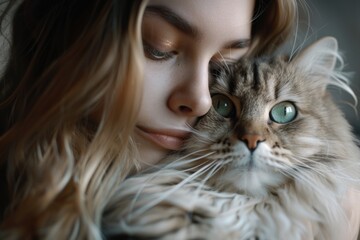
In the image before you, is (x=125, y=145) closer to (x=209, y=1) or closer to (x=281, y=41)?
(x=209, y=1)

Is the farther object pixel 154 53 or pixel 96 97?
pixel 154 53

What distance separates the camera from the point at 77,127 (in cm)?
104

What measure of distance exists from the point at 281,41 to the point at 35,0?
78cm

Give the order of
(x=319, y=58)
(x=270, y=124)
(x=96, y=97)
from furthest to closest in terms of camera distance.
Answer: (x=319, y=58) → (x=270, y=124) → (x=96, y=97)

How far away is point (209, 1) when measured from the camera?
1.02 metres

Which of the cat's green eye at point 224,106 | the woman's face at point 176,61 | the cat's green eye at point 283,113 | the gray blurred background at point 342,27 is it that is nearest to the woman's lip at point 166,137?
the woman's face at point 176,61

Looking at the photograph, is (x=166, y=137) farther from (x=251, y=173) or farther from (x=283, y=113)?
(x=283, y=113)

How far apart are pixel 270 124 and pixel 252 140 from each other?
0.13 metres

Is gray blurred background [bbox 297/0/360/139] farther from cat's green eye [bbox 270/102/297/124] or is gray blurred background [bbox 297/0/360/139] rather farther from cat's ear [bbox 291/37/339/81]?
cat's green eye [bbox 270/102/297/124]

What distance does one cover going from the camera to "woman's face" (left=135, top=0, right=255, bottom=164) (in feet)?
3.28

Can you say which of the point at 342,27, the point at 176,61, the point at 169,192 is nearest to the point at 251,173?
the point at 169,192

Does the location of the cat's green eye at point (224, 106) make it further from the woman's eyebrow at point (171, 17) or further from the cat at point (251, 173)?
the woman's eyebrow at point (171, 17)

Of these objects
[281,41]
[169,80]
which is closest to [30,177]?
[169,80]

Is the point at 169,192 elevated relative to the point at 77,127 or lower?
lower
